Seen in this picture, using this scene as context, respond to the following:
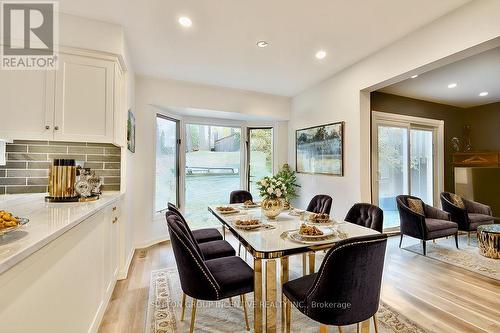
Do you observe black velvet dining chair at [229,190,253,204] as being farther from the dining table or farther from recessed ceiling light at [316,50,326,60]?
recessed ceiling light at [316,50,326,60]

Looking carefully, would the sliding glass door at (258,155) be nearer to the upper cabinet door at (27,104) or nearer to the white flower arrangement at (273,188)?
the white flower arrangement at (273,188)

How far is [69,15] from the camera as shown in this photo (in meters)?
2.30

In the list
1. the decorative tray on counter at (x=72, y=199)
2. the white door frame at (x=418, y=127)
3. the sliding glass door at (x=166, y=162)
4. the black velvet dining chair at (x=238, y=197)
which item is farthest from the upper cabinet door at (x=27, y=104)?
the white door frame at (x=418, y=127)

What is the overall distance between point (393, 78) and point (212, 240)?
3046 mm

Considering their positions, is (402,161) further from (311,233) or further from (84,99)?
(84,99)

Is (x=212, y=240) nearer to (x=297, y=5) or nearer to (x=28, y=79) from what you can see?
(x=28, y=79)

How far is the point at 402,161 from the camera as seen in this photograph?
15.3 ft

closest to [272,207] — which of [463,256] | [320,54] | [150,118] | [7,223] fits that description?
[7,223]

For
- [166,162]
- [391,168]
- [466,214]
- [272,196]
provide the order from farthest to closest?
[391,168] → [166,162] → [466,214] → [272,196]

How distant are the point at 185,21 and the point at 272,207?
7.08 feet

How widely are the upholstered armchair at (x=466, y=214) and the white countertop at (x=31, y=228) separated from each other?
205 inches

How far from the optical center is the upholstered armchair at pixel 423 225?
334 cm

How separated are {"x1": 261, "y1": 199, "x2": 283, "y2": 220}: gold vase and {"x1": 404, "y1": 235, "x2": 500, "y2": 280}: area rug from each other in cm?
272

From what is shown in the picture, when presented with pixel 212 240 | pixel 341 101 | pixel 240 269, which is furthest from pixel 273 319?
pixel 341 101
